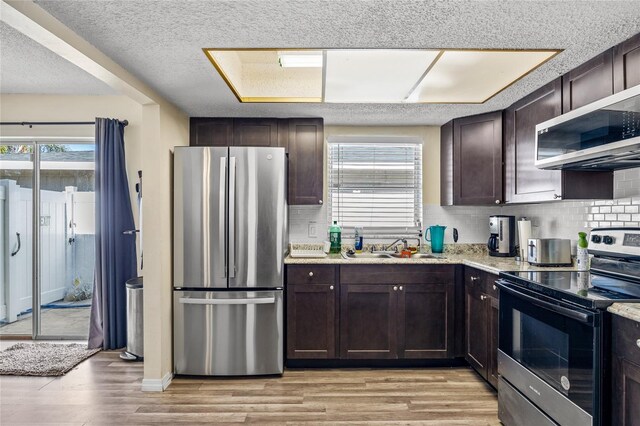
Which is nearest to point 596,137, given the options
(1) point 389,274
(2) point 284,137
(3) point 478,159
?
(3) point 478,159

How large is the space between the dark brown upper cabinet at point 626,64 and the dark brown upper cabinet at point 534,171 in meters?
0.47

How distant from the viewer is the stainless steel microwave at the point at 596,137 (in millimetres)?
1838

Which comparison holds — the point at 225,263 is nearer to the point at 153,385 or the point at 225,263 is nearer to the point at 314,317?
the point at 314,317

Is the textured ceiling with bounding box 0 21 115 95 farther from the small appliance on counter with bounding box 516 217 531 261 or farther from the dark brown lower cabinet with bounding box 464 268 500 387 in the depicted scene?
the small appliance on counter with bounding box 516 217 531 261

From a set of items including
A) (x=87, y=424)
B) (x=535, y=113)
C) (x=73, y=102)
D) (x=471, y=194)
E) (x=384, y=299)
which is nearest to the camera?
(x=87, y=424)

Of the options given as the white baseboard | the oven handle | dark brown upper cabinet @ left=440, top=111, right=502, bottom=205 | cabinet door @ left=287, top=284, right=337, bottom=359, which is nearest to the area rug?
the white baseboard

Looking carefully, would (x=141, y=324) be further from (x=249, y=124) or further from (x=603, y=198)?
(x=603, y=198)

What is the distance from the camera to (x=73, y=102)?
3.92 metres

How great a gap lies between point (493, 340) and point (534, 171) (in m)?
1.24

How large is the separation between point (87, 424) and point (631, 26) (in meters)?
3.71

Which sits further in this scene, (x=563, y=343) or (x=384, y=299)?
(x=384, y=299)

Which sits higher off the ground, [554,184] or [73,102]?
[73,102]

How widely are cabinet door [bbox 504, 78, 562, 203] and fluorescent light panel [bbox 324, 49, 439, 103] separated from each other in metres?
0.88

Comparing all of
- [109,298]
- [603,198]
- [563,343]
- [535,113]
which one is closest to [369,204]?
[535,113]
